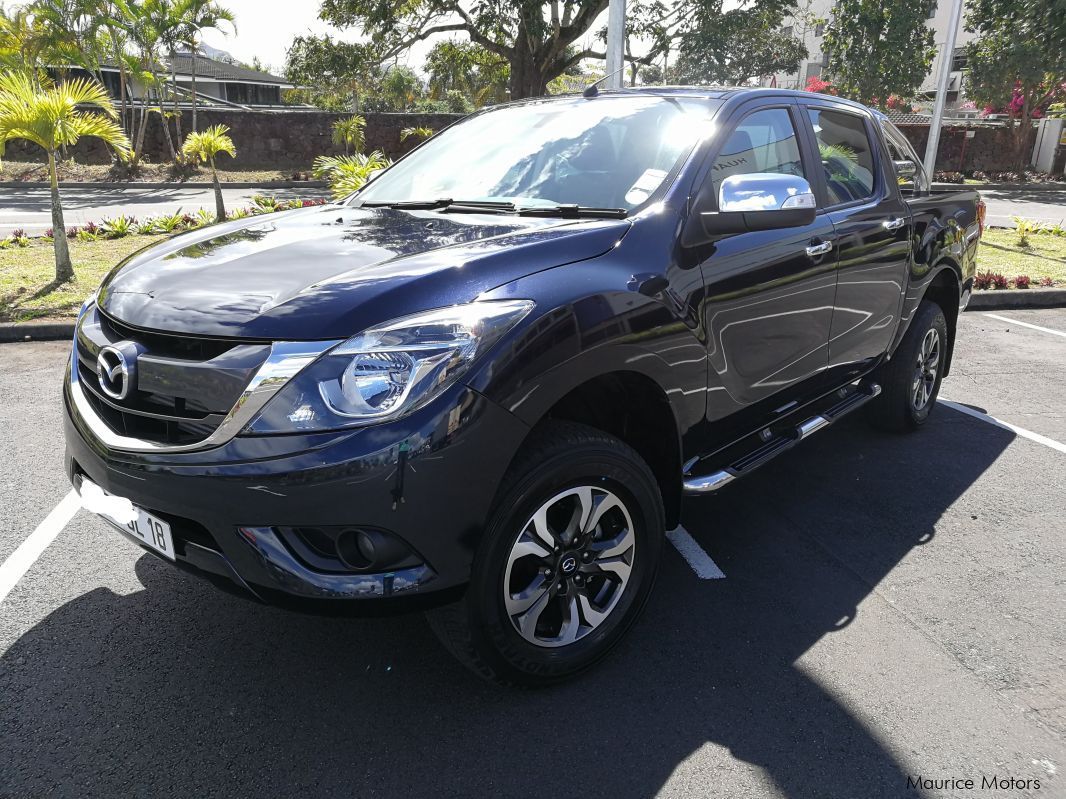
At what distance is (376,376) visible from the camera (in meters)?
1.99

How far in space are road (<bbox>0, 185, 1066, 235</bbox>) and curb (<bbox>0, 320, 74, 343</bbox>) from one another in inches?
264

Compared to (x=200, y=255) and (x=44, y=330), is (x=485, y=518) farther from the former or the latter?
(x=44, y=330)

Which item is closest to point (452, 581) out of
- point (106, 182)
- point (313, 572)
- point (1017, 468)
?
point (313, 572)

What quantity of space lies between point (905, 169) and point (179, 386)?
4.27 meters

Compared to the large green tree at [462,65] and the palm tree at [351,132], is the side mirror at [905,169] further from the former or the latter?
the large green tree at [462,65]

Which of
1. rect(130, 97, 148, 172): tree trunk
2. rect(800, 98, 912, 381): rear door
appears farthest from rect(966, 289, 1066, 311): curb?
rect(130, 97, 148, 172): tree trunk

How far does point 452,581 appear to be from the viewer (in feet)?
6.79

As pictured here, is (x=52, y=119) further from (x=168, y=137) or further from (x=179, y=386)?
(x=168, y=137)

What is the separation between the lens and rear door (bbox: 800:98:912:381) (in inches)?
145

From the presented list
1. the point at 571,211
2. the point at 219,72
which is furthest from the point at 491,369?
the point at 219,72

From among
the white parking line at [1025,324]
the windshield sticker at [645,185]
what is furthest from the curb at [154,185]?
the windshield sticker at [645,185]

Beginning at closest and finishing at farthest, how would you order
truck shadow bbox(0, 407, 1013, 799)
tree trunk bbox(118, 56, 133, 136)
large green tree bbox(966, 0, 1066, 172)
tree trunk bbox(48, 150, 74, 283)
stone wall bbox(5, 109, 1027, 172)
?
1. truck shadow bbox(0, 407, 1013, 799)
2. tree trunk bbox(48, 150, 74, 283)
3. tree trunk bbox(118, 56, 133, 136)
4. stone wall bbox(5, 109, 1027, 172)
5. large green tree bbox(966, 0, 1066, 172)

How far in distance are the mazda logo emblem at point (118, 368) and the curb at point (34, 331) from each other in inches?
200

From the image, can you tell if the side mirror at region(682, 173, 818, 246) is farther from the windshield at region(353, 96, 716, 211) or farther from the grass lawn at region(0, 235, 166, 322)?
the grass lawn at region(0, 235, 166, 322)
